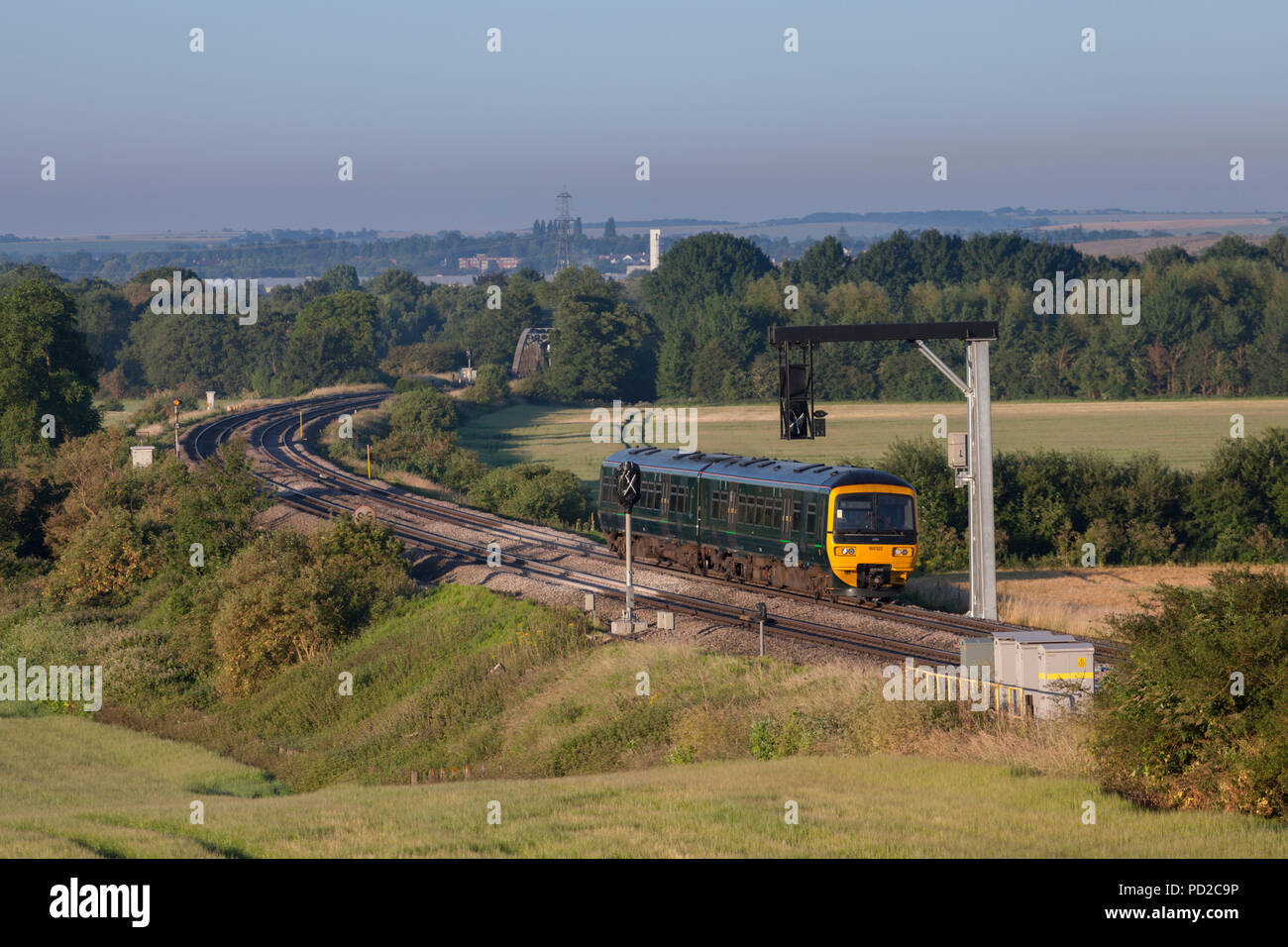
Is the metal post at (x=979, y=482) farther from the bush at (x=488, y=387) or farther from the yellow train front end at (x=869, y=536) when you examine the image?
the bush at (x=488, y=387)

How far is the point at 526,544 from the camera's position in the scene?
46.5 meters

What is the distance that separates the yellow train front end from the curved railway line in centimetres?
82

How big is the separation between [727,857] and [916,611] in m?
18.9

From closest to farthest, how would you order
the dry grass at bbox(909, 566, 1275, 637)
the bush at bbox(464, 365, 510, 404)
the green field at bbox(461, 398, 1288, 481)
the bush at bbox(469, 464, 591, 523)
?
the dry grass at bbox(909, 566, 1275, 637) < the bush at bbox(469, 464, 591, 523) < the green field at bbox(461, 398, 1288, 481) < the bush at bbox(464, 365, 510, 404)

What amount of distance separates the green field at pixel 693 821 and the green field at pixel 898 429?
182 feet

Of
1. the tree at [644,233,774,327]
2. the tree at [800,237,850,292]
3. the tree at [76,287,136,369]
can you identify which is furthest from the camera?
the tree at [644,233,774,327]

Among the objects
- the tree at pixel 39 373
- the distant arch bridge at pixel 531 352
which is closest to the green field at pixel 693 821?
the tree at pixel 39 373

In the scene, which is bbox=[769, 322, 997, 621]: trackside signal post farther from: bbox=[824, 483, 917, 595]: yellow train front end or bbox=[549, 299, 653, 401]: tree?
bbox=[549, 299, 653, 401]: tree

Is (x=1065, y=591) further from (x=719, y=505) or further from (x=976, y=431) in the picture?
(x=719, y=505)

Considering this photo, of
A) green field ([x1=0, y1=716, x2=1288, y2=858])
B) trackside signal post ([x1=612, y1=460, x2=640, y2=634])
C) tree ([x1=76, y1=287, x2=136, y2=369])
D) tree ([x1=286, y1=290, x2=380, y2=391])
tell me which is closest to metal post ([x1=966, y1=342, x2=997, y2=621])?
trackside signal post ([x1=612, y1=460, x2=640, y2=634])

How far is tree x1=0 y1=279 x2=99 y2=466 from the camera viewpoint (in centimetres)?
7444

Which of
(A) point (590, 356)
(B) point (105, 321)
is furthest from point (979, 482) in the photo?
(B) point (105, 321)

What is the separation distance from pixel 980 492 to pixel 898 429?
70.1 metres
